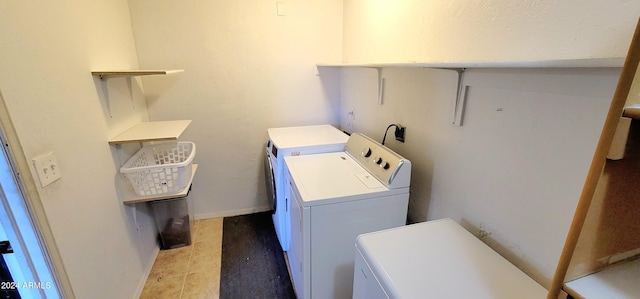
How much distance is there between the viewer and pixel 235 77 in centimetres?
248

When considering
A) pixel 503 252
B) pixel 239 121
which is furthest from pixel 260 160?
pixel 503 252

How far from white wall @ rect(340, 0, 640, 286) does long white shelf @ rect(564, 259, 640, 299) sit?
33 cm

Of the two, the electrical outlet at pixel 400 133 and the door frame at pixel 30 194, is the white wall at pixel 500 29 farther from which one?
the door frame at pixel 30 194

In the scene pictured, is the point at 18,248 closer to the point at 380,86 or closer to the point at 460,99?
the point at 460,99

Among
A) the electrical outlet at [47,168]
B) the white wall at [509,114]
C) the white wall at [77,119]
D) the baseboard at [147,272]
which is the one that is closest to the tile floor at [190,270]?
the baseboard at [147,272]

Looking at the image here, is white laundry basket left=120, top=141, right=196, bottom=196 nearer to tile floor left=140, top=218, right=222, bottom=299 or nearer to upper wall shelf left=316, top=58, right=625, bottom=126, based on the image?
tile floor left=140, top=218, right=222, bottom=299

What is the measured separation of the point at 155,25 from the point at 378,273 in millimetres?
2479

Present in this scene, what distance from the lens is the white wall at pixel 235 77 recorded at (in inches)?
89.7

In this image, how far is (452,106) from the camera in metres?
1.28

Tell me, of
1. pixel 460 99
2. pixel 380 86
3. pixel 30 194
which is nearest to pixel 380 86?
pixel 380 86

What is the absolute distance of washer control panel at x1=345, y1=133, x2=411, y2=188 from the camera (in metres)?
A: 1.40

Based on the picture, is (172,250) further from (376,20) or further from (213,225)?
(376,20)

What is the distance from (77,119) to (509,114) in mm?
1910

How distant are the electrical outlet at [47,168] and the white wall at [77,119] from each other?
3 cm
